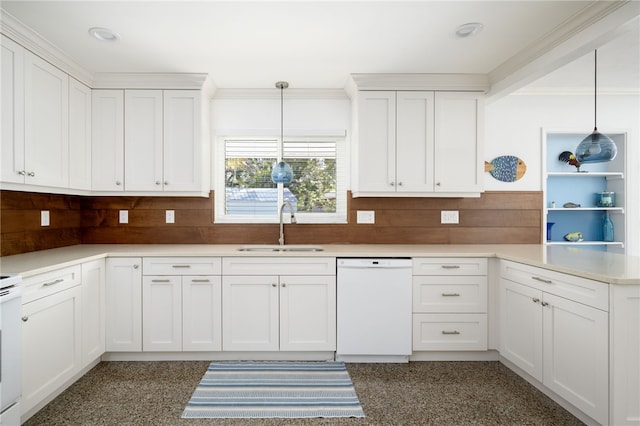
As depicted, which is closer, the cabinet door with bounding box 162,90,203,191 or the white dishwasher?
the white dishwasher

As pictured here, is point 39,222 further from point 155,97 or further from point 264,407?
point 264,407

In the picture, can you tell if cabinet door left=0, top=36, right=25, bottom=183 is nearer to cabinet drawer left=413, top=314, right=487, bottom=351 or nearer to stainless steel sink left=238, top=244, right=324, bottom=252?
stainless steel sink left=238, top=244, right=324, bottom=252

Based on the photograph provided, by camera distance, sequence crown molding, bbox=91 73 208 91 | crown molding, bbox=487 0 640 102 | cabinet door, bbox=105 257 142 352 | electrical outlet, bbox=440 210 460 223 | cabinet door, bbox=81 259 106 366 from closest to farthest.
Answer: crown molding, bbox=487 0 640 102 → cabinet door, bbox=81 259 106 366 → cabinet door, bbox=105 257 142 352 → crown molding, bbox=91 73 208 91 → electrical outlet, bbox=440 210 460 223

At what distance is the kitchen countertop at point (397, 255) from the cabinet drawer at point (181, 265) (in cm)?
5

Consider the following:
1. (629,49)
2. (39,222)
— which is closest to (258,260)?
(39,222)

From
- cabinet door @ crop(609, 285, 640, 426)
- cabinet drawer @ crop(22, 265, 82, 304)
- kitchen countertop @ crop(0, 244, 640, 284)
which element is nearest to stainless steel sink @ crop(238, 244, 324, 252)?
kitchen countertop @ crop(0, 244, 640, 284)

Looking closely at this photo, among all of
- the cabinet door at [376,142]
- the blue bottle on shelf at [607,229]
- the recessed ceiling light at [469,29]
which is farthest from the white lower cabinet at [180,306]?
the blue bottle on shelf at [607,229]

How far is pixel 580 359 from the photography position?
6.01ft

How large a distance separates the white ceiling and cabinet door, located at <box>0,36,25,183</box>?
0.23 meters

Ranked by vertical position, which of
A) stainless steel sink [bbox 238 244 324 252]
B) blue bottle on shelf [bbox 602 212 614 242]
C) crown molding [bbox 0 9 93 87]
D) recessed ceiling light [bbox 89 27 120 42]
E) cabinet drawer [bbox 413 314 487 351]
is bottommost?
cabinet drawer [bbox 413 314 487 351]

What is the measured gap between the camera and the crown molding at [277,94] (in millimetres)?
3180

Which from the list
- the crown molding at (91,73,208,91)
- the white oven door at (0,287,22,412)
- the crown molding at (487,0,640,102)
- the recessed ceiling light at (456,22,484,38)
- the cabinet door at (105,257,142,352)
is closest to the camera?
the white oven door at (0,287,22,412)

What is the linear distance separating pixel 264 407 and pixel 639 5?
301 cm

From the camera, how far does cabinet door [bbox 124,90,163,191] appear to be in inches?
113
